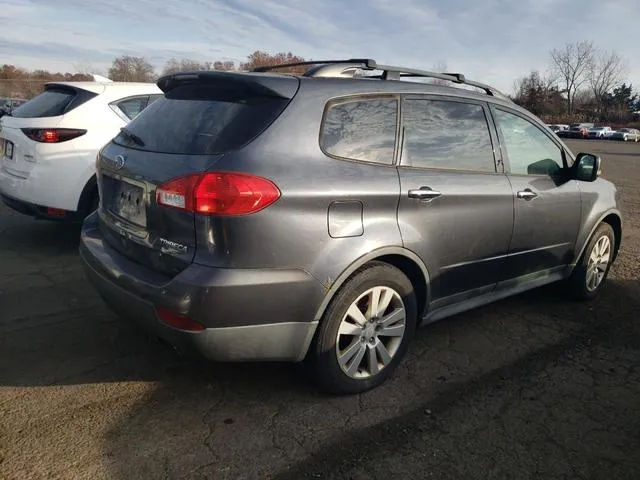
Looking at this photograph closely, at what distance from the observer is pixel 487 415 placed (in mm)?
2924

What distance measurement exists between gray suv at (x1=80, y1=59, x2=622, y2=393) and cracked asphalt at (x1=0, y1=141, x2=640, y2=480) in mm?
338

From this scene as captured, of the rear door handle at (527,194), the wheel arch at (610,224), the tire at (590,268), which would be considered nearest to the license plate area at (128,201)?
the rear door handle at (527,194)

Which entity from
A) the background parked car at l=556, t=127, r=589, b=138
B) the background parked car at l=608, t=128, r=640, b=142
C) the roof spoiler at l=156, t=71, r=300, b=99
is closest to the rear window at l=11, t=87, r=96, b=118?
the roof spoiler at l=156, t=71, r=300, b=99

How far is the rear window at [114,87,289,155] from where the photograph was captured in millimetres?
2629

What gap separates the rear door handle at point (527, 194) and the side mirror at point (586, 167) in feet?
2.05

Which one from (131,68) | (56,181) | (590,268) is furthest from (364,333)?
(131,68)

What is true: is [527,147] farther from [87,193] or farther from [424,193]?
[87,193]

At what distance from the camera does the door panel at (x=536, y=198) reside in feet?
12.5

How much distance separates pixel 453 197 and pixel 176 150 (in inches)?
64.2

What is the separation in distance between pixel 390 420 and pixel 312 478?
629 mm

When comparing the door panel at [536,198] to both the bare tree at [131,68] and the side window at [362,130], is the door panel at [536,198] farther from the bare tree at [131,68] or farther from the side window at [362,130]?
the bare tree at [131,68]

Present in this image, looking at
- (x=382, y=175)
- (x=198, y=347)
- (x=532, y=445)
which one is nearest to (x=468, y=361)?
(x=532, y=445)

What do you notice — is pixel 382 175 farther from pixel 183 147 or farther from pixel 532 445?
pixel 532 445

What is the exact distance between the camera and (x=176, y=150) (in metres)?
2.75
